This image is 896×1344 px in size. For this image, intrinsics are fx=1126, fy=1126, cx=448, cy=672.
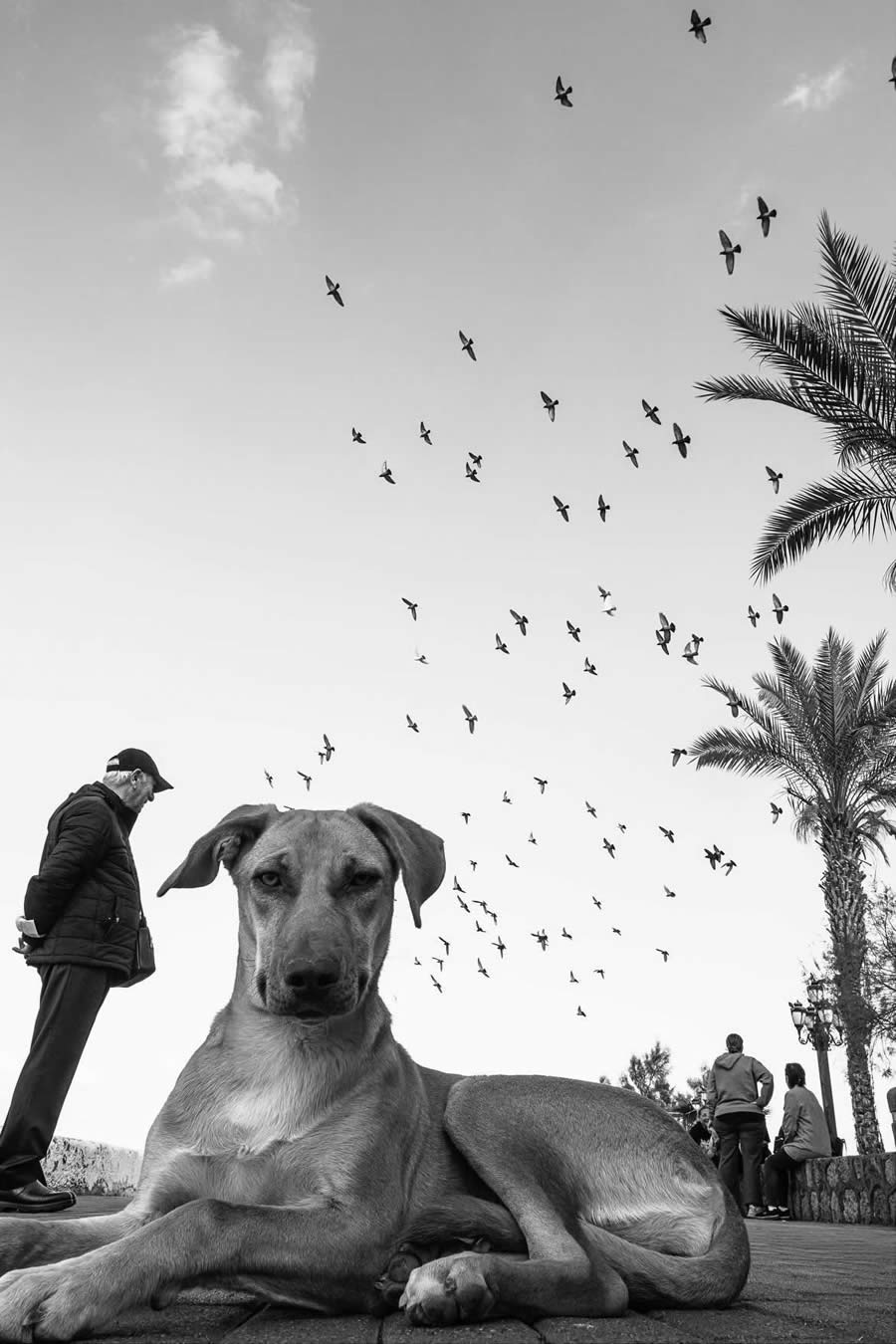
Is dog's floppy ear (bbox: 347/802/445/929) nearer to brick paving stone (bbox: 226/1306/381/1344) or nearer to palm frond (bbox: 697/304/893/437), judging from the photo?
brick paving stone (bbox: 226/1306/381/1344)

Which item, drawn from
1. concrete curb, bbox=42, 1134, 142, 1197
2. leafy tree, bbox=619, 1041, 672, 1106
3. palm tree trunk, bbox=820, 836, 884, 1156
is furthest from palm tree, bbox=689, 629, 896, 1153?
leafy tree, bbox=619, 1041, 672, 1106

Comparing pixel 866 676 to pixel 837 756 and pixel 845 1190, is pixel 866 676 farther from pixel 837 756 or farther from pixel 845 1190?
pixel 845 1190

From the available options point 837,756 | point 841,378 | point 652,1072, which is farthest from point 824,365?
point 652,1072

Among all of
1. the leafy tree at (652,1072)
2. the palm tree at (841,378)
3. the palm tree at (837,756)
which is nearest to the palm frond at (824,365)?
the palm tree at (841,378)

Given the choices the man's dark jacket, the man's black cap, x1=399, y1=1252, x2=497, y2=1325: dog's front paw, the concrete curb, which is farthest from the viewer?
the concrete curb

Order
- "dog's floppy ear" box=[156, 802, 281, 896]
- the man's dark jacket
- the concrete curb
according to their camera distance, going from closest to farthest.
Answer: "dog's floppy ear" box=[156, 802, 281, 896] < the man's dark jacket < the concrete curb

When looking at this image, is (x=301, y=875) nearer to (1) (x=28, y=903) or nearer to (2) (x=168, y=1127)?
(2) (x=168, y=1127)

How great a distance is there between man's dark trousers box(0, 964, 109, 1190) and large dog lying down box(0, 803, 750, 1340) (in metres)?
3.45

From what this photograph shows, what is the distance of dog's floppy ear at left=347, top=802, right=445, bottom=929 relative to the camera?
3955 mm

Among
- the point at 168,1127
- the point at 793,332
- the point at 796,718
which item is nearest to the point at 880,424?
the point at 793,332

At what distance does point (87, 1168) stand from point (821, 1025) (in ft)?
60.9

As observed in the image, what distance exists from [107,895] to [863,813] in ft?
63.5

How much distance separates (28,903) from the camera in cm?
700

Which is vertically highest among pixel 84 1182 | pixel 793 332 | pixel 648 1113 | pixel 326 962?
pixel 793 332
